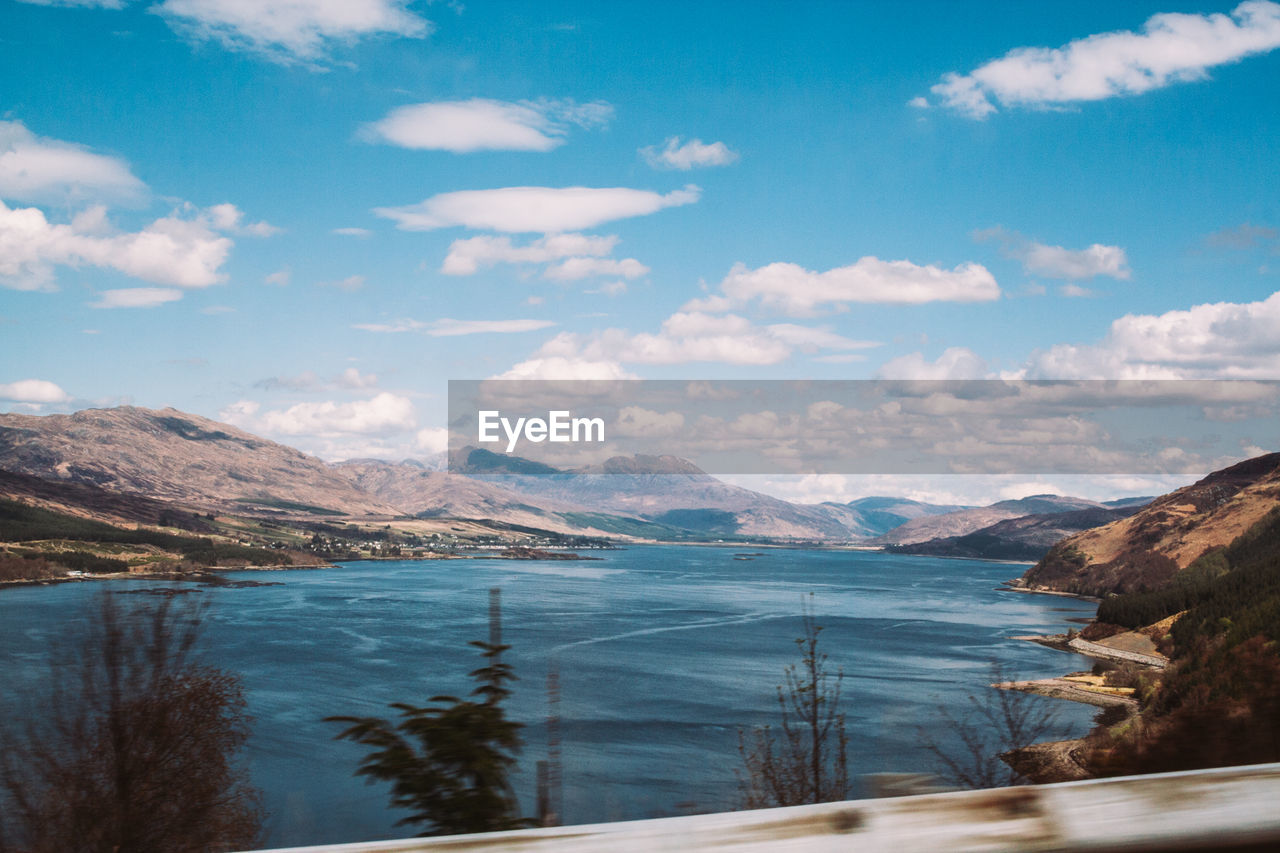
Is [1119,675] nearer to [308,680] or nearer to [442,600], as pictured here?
[308,680]

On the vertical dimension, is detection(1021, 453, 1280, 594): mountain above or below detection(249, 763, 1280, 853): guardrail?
below

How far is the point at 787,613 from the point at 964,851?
9822 cm

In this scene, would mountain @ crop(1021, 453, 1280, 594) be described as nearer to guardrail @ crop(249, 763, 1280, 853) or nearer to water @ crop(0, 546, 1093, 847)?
water @ crop(0, 546, 1093, 847)

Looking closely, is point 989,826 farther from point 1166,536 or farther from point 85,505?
point 85,505

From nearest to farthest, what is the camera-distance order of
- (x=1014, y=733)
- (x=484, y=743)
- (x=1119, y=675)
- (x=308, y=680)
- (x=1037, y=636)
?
(x=484, y=743) → (x=1014, y=733) → (x=308, y=680) → (x=1119, y=675) → (x=1037, y=636)

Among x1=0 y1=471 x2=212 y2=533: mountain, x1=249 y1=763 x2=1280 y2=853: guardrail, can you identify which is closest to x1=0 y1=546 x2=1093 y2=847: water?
x1=249 y1=763 x2=1280 y2=853: guardrail

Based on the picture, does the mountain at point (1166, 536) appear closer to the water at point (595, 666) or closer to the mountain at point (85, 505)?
the water at point (595, 666)

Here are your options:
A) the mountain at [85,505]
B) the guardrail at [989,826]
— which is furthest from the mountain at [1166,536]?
the mountain at [85,505]

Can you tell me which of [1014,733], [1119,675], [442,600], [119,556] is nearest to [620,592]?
[442,600]

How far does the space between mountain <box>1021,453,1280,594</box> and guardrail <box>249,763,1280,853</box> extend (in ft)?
398

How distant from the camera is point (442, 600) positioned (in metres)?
100

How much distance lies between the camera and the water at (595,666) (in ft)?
83.4

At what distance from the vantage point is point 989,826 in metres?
1.71

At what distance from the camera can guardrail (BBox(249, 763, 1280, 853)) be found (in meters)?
1.65
